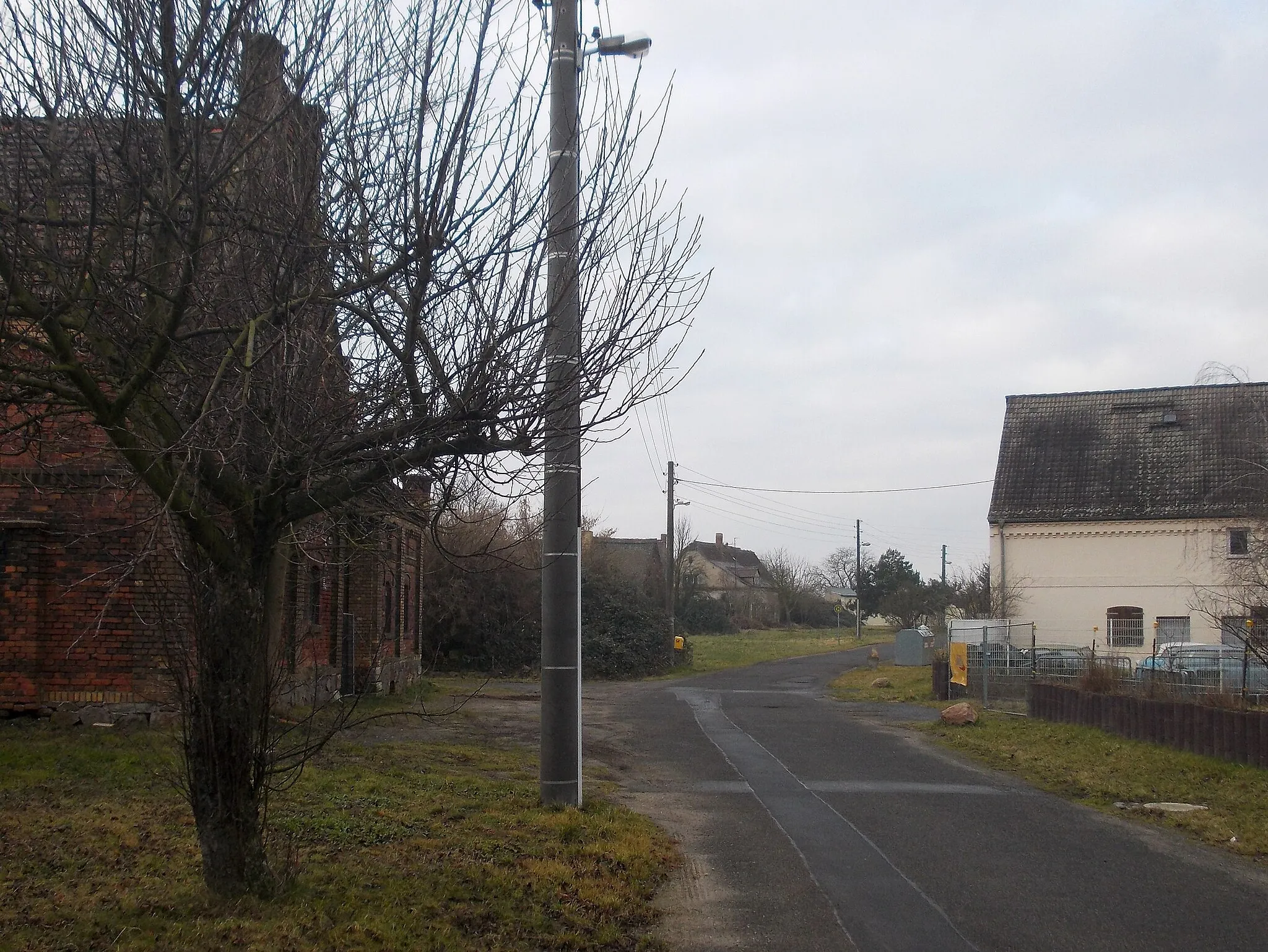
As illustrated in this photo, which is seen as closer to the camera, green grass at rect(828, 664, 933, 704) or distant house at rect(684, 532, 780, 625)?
green grass at rect(828, 664, 933, 704)

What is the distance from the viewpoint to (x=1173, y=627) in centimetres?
3297

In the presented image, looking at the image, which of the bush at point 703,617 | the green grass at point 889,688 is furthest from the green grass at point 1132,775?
the bush at point 703,617

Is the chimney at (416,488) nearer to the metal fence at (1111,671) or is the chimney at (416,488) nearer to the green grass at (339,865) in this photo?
the green grass at (339,865)

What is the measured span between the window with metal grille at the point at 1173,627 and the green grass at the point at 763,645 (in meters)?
14.0

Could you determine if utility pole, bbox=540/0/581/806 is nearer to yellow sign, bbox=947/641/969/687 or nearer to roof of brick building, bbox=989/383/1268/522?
yellow sign, bbox=947/641/969/687

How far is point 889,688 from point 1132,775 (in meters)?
15.6

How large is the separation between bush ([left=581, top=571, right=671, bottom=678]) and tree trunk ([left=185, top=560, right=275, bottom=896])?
29.2m

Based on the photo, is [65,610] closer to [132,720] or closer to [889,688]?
[132,720]

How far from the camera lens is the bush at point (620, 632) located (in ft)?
116

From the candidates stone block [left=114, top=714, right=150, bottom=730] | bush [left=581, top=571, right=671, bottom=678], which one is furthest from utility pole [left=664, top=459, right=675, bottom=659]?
stone block [left=114, top=714, right=150, bottom=730]

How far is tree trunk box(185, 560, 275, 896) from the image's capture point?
5.57m

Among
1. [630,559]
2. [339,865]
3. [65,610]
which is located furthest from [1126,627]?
[630,559]

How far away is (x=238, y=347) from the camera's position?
17.5 ft

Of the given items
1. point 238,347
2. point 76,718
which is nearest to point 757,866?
point 238,347
